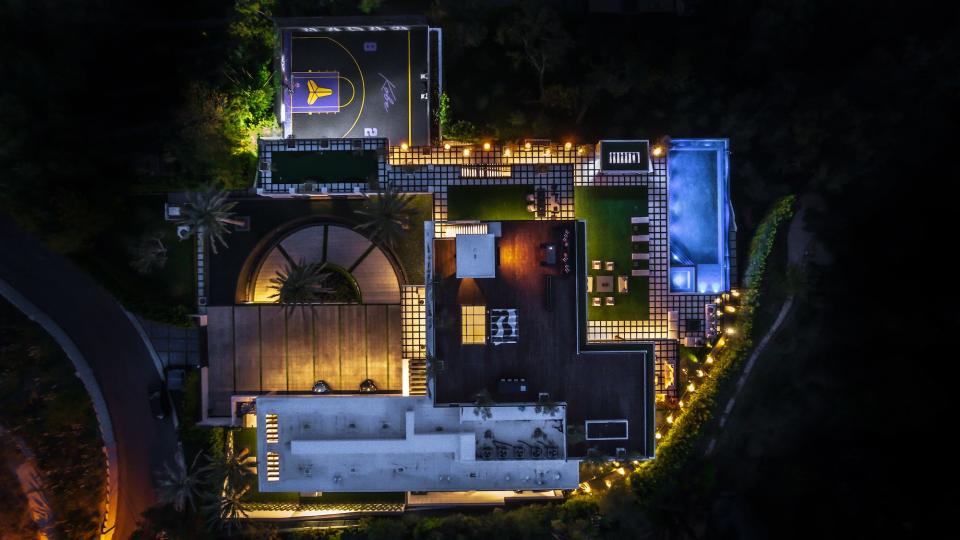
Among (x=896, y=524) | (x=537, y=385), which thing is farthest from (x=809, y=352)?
(x=537, y=385)

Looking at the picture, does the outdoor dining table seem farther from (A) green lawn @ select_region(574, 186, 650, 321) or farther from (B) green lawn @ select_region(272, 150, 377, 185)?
(B) green lawn @ select_region(272, 150, 377, 185)

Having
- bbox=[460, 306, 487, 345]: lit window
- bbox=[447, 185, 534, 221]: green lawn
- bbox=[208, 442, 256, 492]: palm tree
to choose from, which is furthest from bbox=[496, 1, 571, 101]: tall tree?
bbox=[208, 442, 256, 492]: palm tree

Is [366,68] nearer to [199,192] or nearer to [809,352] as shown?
[199,192]

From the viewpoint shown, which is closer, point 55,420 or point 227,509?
point 227,509

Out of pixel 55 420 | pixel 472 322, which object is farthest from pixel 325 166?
pixel 55 420

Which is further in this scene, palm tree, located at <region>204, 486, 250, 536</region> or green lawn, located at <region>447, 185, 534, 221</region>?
green lawn, located at <region>447, 185, 534, 221</region>

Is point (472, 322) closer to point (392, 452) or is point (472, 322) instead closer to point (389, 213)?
point (389, 213)

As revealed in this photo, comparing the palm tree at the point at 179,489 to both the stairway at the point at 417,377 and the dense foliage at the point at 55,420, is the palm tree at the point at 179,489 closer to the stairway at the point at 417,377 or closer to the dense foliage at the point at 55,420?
the dense foliage at the point at 55,420
